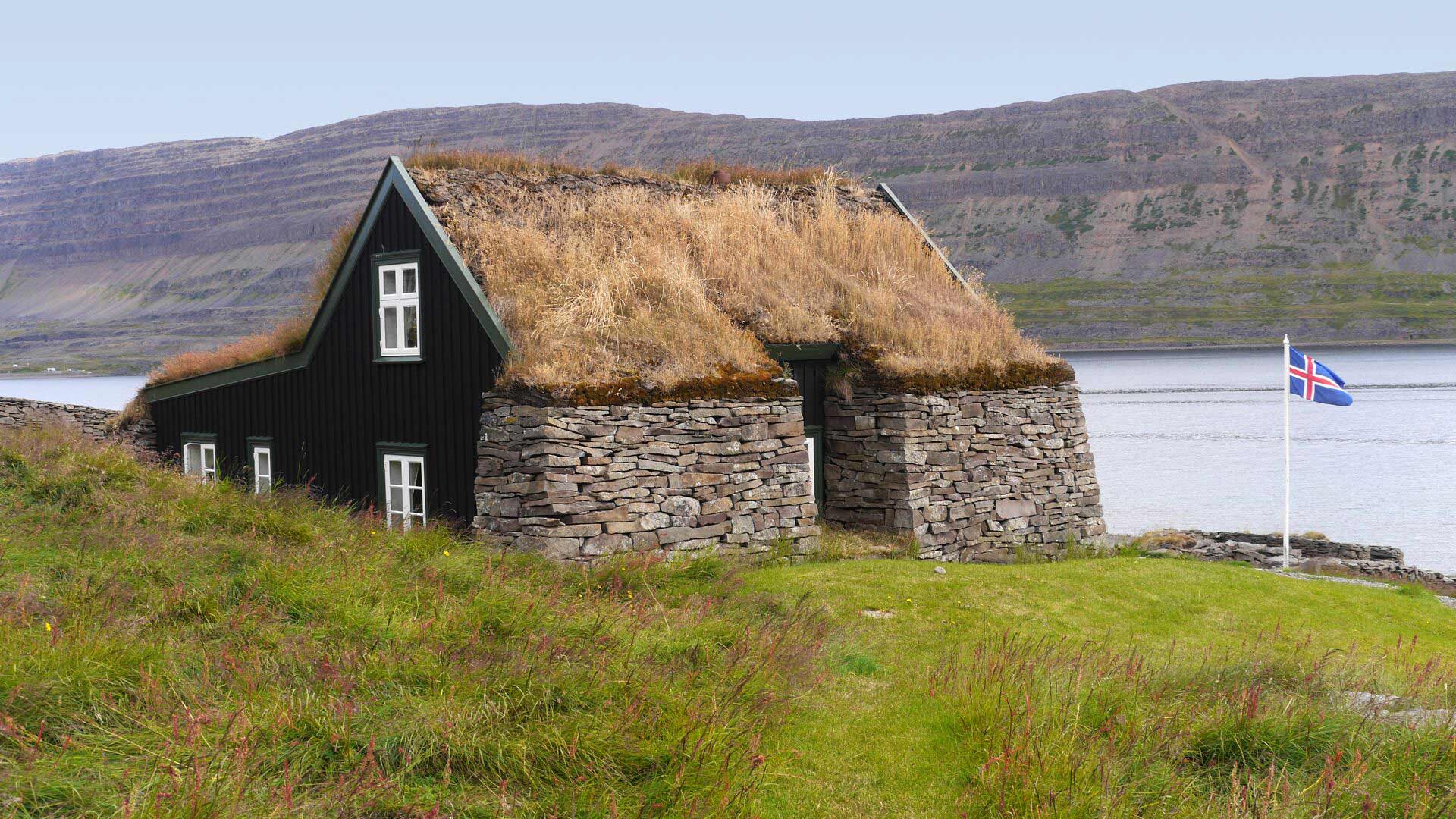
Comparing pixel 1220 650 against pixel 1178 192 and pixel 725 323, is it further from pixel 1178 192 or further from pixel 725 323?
pixel 1178 192

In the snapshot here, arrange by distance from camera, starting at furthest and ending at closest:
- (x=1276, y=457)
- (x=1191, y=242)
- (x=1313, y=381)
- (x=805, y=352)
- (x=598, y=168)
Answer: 1. (x=1191, y=242)
2. (x=1276, y=457)
3. (x=1313, y=381)
4. (x=598, y=168)
5. (x=805, y=352)

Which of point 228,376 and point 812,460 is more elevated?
point 228,376

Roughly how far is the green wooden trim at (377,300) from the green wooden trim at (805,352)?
16.5ft

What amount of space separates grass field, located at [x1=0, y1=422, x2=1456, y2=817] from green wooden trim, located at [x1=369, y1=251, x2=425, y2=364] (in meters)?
5.67

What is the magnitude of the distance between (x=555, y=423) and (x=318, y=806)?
8.62m

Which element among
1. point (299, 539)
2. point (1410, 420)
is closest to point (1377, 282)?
point (1410, 420)

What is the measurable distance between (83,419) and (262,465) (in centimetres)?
950

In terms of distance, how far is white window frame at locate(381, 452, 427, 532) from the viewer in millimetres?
16281

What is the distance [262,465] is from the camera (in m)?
19.9

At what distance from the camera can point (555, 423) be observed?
13.6m

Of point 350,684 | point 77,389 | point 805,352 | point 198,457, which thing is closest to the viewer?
point 350,684

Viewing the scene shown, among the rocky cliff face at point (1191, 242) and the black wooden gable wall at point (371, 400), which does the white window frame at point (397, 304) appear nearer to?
the black wooden gable wall at point (371, 400)

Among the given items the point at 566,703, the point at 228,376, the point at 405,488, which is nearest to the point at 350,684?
the point at 566,703

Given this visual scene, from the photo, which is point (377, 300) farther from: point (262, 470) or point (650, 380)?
point (650, 380)
